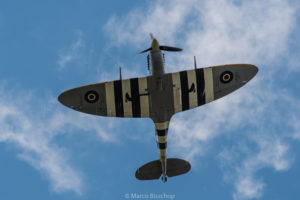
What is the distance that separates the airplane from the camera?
79.5 feet

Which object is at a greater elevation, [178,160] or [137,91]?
[137,91]

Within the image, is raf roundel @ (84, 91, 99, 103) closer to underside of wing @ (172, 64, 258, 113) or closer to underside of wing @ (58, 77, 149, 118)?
underside of wing @ (58, 77, 149, 118)

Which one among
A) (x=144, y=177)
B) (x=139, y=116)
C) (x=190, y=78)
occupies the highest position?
(x=190, y=78)

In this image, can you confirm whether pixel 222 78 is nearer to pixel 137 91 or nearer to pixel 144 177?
pixel 137 91

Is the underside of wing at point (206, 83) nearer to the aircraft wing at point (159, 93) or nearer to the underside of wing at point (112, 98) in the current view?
the aircraft wing at point (159, 93)

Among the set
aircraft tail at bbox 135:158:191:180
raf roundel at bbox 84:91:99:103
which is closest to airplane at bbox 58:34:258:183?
raf roundel at bbox 84:91:99:103

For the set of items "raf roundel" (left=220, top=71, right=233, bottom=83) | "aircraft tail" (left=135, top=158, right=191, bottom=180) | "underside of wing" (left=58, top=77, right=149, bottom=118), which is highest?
"raf roundel" (left=220, top=71, right=233, bottom=83)

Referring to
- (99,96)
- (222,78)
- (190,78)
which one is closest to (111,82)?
(99,96)

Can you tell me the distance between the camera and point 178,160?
28203 millimetres

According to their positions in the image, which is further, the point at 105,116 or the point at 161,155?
the point at 161,155

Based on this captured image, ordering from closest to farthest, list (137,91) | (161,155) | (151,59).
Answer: (151,59)
(137,91)
(161,155)

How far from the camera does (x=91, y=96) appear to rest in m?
24.9

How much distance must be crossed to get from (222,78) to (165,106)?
4396 mm

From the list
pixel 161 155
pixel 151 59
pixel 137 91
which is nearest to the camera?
pixel 151 59
